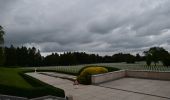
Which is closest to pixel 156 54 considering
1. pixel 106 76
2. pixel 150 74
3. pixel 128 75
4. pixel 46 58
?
pixel 128 75

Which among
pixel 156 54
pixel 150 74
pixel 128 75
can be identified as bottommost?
pixel 128 75

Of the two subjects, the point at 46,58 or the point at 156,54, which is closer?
the point at 156,54

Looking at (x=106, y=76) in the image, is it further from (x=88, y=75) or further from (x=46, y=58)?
(x=46, y=58)

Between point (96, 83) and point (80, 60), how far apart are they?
83.4 meters

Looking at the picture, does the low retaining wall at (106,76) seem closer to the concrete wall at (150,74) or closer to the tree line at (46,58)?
the concrete wall at (150,74)

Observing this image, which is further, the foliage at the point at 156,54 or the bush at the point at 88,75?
the foliage at the point at 156,54

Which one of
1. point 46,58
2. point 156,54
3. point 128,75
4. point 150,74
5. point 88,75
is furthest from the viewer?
point 46,58

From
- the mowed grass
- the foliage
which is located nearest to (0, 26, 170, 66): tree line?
the foliage

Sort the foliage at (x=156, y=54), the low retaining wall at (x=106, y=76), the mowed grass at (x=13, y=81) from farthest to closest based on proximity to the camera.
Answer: the foliage at (x=156, y=54), the low retaining wall at (x=106, y=76), the mowed grass at (x=13, y=81)

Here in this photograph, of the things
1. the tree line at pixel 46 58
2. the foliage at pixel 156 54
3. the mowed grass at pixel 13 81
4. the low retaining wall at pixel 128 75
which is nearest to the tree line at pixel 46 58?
the tree line at pixel 46 58

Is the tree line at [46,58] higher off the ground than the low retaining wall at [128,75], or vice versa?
the tree line at [46,58]

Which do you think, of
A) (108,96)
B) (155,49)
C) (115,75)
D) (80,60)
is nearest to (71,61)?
(80,60)

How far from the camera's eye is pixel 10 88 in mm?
12641

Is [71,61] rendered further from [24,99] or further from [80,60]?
[24,99]
